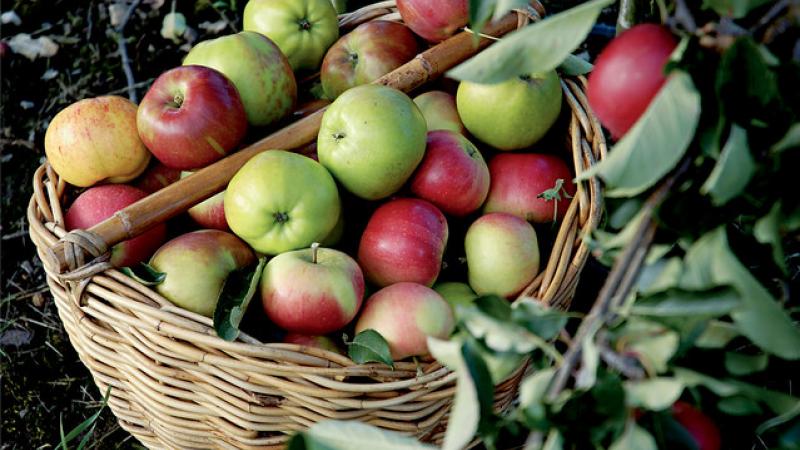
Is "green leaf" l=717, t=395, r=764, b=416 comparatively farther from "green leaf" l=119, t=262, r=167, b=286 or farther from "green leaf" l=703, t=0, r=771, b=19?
"green leaf" l=119, t=262, r=167, b=286

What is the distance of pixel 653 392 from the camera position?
1.85ft

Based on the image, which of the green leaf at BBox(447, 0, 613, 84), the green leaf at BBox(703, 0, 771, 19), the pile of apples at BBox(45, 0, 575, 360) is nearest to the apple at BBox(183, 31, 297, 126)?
the pile of apples at BBox(45, 0, 575, 360)

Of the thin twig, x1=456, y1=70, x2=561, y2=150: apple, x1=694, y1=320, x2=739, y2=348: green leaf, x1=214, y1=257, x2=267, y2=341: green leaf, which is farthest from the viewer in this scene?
the thin twig

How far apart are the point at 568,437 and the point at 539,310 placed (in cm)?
12

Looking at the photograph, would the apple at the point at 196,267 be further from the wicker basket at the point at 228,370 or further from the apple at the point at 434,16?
the apple at the point at 434,16

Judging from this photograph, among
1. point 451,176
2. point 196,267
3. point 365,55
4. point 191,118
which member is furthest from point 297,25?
point 196,267

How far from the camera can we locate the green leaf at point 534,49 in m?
0.63

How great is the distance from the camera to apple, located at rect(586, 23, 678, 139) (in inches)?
24.8

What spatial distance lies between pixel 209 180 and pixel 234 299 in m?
0.24

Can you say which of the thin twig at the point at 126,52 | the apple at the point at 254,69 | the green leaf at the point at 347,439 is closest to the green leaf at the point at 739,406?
the green leaf at the point at 347,439

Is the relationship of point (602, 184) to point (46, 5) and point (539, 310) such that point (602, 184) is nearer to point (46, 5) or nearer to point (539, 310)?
point (539, 310)

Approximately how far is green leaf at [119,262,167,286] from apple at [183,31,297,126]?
378 millimetres

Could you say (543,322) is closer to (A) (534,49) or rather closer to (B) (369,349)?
(A) (534,49)

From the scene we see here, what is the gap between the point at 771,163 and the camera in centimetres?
60
